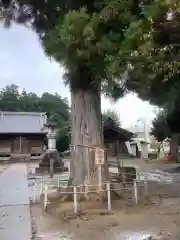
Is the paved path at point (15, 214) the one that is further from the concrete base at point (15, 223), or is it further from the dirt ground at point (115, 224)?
the dirt ground at point (115, 224)

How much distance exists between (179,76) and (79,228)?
3279 millimetres

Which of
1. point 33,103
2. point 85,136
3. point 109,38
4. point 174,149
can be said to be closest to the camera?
point 109,38

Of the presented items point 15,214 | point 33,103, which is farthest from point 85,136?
point 33,103

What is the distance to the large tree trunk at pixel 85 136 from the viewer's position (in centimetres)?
856

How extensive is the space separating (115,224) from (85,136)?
9.95ft

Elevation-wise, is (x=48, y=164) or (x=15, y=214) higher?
(x=48, y=164)

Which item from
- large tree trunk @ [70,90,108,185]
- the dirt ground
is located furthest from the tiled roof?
the dirt ground

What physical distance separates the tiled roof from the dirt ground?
952 inches

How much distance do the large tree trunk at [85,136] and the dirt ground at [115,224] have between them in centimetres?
137

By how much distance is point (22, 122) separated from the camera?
33.1 metres

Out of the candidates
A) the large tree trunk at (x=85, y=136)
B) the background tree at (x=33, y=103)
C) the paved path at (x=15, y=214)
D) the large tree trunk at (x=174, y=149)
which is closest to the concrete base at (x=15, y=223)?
the paved path at (x=15, y=214)

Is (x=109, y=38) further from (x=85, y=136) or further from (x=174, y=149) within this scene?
(x=174, y=149)

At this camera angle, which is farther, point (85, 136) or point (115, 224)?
point (85, 136)

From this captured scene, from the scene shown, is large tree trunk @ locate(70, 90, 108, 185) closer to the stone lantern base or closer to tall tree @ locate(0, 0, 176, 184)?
tall tree @ locate(0, 0, 176, 184)
